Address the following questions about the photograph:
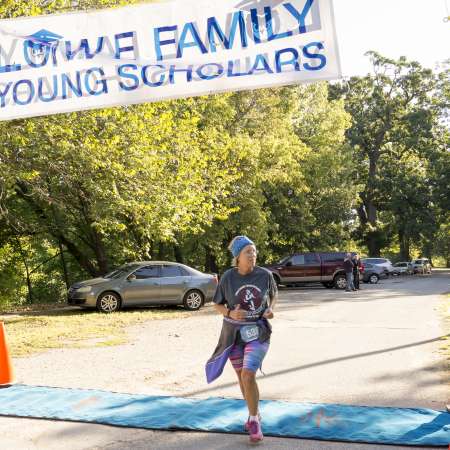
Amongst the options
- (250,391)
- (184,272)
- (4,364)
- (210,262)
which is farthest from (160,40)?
(210,262)

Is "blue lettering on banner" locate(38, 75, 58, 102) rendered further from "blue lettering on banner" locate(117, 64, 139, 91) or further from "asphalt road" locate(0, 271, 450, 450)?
"asphalt road" locate(0, 271, 450, 450)

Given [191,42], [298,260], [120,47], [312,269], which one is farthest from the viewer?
[298,260]

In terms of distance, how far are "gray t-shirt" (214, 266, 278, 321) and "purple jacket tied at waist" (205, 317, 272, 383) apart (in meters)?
0.11

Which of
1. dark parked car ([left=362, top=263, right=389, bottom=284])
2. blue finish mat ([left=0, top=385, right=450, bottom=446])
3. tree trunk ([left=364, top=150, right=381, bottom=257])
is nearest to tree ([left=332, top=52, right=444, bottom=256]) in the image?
tree trunk ([left=364, top=150, right=381, bottom=257])

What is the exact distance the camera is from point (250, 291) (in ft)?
19.1

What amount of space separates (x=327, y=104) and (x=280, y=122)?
10.0m

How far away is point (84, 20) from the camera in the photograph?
279 inches

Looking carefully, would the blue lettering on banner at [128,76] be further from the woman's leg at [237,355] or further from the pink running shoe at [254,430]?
the pink running shoe at [254,430]

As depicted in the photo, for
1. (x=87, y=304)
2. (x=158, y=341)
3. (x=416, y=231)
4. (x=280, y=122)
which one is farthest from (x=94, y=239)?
(x=416, y=231)

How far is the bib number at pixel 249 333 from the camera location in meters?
5.76

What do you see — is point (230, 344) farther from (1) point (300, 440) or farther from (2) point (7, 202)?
(2) point (7, 202)

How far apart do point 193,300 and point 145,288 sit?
152 cm

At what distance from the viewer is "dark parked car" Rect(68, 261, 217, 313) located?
1897 centimetres

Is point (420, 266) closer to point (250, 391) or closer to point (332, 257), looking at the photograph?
point (332, 257)
